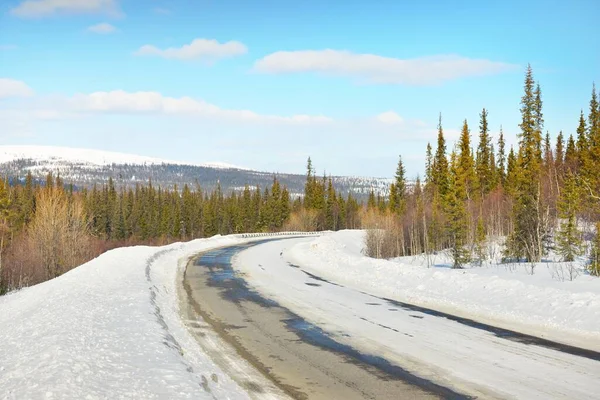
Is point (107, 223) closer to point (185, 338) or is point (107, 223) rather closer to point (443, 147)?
point (443, 147)

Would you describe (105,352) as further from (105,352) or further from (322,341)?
(322,341)

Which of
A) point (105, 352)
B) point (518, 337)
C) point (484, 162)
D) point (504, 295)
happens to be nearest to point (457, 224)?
point (504, 295)

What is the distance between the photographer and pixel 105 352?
7.91 metres

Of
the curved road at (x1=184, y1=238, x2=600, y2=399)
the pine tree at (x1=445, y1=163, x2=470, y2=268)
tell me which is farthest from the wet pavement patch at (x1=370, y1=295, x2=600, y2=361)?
the pine tree at (x1=445, y1=163, x2=470, y2=268)

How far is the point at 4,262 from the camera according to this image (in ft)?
161

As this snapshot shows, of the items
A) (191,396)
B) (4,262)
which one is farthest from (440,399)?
(4,262)

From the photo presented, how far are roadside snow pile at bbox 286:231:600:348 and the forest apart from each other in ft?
16.4

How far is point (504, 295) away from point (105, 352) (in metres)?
11.0

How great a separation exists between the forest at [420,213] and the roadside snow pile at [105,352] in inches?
592

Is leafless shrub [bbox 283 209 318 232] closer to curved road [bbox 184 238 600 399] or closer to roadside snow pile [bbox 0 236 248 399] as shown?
roadside snow pile [bbox 0 236 248 399]

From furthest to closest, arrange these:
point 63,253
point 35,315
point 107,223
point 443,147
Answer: point 107,223 < point 443,147 < point 63,253 < point 35,315

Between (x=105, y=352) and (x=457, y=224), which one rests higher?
(x=457, y=224)

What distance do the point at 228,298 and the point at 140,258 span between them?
1414 centimetres

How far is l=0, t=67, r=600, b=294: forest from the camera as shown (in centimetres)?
2831
